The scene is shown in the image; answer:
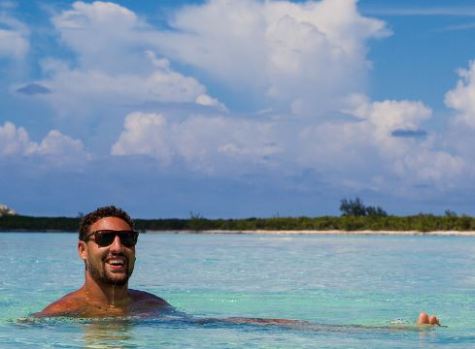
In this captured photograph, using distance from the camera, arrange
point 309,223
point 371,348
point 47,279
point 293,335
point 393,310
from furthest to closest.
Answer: point 309,223
point 47,279
point 393,310
point 293,335
point 371,348

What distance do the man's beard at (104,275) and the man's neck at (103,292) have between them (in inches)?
2.6

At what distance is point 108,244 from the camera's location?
7734 mm

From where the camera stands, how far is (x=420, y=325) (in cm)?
822

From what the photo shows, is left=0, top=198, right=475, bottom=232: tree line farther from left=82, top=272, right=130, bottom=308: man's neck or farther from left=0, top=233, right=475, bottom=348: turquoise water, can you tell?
A: left=82, top=272, right=130, bottom=308: man's neck

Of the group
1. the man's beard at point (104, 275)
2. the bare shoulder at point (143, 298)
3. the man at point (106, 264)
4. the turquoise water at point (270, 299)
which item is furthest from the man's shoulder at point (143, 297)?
the man's beard at point (104, 275)

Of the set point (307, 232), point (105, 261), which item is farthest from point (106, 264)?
point (307, 232)

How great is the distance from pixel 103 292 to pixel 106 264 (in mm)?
414

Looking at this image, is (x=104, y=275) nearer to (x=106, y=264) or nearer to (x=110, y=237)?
(x=106, y=264)

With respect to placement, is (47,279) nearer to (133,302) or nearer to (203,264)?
(203,264)

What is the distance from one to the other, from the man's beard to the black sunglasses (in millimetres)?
142

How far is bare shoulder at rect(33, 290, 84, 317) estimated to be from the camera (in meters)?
8.38

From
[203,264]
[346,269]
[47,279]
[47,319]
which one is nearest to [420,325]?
[47,319]

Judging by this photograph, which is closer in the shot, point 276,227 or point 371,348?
point 371,348

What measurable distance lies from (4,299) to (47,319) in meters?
5.25
